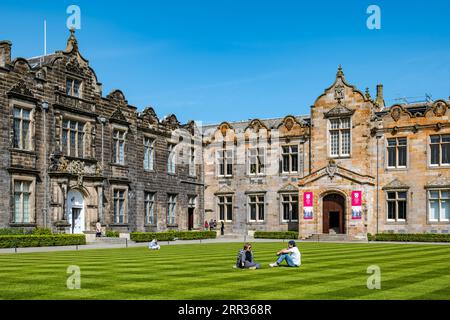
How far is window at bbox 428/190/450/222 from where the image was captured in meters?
56.5

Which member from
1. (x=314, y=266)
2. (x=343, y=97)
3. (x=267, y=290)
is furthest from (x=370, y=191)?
(x=267, y=290)

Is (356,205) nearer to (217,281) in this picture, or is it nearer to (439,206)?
(439,206)

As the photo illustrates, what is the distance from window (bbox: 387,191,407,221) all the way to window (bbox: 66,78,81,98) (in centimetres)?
3022

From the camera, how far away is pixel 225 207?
6938 centimetres

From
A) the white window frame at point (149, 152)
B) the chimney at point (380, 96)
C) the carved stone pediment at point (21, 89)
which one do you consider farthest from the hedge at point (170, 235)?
the chimney at point (380, 96)

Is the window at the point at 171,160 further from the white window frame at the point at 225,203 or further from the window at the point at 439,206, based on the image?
the window at the point at 439,206

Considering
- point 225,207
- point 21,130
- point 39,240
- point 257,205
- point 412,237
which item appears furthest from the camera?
point 225,207

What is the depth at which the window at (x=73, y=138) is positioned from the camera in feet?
159

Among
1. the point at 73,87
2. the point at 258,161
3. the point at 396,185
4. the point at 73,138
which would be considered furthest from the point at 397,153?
the point at 73,87

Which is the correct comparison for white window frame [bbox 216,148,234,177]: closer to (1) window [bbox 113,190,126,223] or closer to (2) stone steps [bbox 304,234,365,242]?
(2) stone steps [bbox 304,234,365,242]

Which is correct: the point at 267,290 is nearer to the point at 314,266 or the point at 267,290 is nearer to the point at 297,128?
the point at 314,266

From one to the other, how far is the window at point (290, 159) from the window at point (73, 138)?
2379 centimetres

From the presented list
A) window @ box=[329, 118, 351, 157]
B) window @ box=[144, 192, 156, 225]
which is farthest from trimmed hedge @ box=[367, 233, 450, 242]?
window @ box=[144, 192, 156, 225]

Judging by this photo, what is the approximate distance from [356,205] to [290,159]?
32.9 feet
